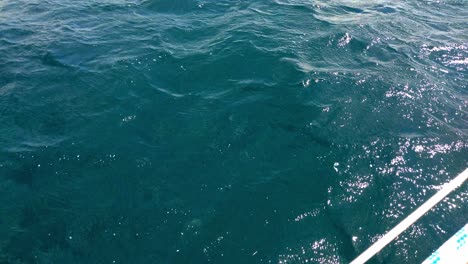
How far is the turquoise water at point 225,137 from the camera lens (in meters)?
6.13

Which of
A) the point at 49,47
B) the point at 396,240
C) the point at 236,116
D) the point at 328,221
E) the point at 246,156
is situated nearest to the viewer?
the point at 396,240

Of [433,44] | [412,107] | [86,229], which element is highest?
[433,44]

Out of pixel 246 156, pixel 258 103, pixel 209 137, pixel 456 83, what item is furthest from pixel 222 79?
pixel 456 83

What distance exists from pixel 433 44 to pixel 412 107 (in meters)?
4.90

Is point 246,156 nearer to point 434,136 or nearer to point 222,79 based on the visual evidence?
point 222,79

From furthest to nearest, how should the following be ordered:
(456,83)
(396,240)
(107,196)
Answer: (456,83)
(107,196)
(396,240)

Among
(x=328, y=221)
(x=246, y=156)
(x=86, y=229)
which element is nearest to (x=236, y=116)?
(x=246, y=156)

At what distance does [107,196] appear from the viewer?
6.87 m

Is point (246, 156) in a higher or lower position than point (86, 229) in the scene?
higher

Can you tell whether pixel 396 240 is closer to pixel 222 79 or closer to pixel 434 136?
pixel 434 136

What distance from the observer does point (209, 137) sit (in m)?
8.16

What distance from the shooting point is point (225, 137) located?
8141 millimetres

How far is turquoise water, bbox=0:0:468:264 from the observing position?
6133 mm

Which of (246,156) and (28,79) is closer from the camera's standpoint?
(246,156)
